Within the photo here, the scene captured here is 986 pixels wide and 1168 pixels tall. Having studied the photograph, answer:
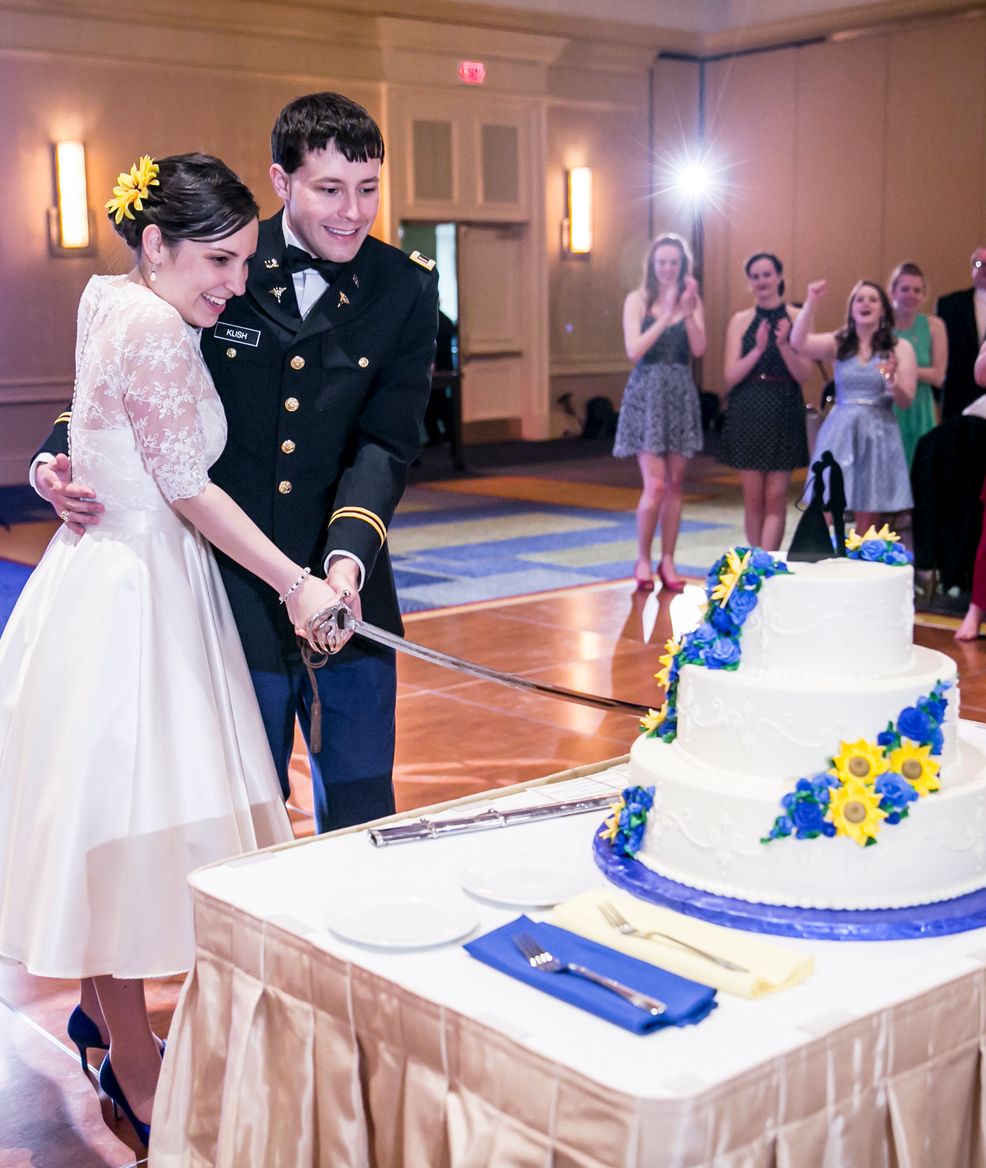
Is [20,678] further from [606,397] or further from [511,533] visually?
[606,397]

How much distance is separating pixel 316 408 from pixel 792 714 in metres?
1.14

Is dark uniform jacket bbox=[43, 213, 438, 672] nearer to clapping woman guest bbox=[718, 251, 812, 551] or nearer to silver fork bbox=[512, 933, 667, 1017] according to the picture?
silver fork bbox=[512, 933, 667, 1017]

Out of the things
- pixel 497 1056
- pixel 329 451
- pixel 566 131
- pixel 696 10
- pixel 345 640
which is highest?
pixel 696 10

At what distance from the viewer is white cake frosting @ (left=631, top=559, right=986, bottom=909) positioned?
67.4 inches

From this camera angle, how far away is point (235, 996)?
71.7 inches

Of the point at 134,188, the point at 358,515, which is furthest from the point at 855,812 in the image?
the point at 134,188

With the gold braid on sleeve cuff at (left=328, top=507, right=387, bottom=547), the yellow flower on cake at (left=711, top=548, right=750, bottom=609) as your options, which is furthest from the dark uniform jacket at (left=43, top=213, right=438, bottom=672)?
the yellow flower on cake at (left=711, top=548, right=750, bottom=609)

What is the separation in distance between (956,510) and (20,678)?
5197 mm

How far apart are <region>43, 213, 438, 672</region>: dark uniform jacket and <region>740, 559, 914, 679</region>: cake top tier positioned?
91 cm

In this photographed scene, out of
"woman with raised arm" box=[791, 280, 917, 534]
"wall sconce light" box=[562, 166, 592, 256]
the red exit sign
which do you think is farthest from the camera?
"wall sconce light" box=[562, 166, 592, 256]

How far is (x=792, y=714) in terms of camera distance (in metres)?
1.74

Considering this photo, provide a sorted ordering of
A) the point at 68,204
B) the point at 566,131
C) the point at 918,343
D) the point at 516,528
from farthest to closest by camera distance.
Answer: the point at 566,131, the point at 68,204, the point at 516,528, the point at 918,343

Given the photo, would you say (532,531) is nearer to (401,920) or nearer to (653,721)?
(653,721)

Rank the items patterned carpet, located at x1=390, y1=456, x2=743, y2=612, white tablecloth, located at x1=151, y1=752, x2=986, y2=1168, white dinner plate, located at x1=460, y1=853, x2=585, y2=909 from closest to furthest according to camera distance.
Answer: white tablecloth, located at x1=151, y1=752, x2=986, y2=1168
white dinner plate, located at x1=460, y1=853, x2=585, y2=909
patterned carpet, located at x1=390, y1=456, x2=743, y2=612
